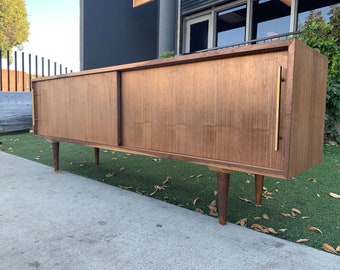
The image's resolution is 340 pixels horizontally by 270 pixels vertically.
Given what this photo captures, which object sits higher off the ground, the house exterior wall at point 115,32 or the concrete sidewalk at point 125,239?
the house exterior wall at point 115,32

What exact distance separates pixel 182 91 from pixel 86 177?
1779mm

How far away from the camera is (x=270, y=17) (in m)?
6.12

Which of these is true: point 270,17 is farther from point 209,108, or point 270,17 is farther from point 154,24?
point 209,108

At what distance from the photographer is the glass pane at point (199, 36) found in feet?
23.9

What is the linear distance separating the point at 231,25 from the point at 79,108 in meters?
5.31

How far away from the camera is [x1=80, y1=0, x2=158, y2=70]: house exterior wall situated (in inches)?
297

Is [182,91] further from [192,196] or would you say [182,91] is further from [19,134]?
[19,134]

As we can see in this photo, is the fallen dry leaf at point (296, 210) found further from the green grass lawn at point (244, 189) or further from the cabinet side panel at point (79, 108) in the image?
the cabinet side panel at point (79, 108)

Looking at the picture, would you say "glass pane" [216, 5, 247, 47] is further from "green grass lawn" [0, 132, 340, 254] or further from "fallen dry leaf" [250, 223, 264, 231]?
"fallen dry leaf" [250, 223, 264, 231]

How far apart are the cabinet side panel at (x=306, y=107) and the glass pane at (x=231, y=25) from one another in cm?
530

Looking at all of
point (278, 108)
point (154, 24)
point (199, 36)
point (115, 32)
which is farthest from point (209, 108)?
point (154, 24)

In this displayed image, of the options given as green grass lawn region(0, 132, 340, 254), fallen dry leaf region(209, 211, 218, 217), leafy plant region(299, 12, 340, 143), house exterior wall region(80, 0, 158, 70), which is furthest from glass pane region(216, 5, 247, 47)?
fallen dry leaf region(209, 211, 218, 217)

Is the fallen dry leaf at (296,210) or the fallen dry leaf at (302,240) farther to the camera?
the fallen dry leaf at (296,210)

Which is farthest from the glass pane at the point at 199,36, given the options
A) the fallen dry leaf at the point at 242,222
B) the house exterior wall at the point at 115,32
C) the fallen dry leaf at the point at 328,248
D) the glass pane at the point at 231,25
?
the fallen dry leaf at the point at 328,248
